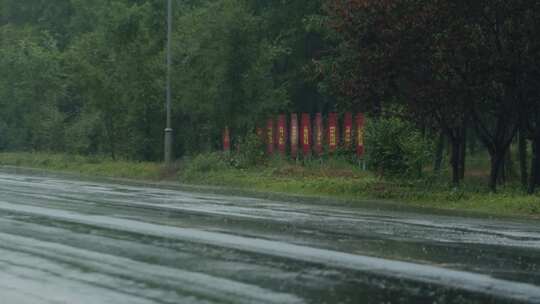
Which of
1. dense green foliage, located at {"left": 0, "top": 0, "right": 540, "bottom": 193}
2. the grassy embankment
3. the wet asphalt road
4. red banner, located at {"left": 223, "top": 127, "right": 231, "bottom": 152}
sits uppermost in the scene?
dense green foliage, located at {"left": 0, "top": 0, "right": 540, "bottom": 193}

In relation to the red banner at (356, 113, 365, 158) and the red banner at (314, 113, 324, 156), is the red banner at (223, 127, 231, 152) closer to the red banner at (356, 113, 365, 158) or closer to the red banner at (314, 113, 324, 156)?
the red banner at (314, 113, 324, 156)

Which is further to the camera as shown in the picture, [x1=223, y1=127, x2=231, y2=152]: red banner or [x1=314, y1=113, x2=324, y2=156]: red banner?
[x1=223, y1=127, x2=231, y2=152]: red banner

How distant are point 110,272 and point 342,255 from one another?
3.30m

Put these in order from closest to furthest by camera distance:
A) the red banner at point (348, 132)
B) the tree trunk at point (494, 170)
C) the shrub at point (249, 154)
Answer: the tree trunk at point (494, 170) → the shrub at point (249, 154) → the red banner at point (348, 132)

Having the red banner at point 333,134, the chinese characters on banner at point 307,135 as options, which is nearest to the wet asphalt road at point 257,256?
the chinese characters on banner at point 307,135

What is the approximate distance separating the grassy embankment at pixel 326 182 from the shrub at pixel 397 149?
0.43 meters

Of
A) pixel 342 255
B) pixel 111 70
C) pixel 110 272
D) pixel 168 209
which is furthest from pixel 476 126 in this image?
pixel 111 70

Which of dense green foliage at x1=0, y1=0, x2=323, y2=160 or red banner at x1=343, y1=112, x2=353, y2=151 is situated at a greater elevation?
dense green foliage at x1=0, y1=0, x2=323, y2=160

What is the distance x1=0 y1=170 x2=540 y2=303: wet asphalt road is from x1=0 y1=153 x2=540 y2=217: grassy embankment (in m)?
2.93

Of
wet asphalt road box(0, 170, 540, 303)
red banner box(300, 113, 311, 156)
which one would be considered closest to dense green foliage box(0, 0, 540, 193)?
red banner box(300, 113, 311, 156)

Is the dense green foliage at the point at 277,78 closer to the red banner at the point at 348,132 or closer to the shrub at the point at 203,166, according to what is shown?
the shrub at the point at 203,166

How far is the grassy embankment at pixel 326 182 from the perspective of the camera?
24281mm

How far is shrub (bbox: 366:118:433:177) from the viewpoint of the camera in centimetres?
2833

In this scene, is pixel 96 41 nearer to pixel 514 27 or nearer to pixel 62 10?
pixel 514 27
